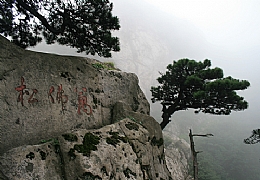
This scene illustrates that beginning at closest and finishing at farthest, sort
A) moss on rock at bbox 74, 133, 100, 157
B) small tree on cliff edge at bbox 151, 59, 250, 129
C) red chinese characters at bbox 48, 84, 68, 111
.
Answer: moss on rock at bbox 74, 133, 100, 157 < red chinese characters at bbox 48, 84, 68, 111 < small tree on cliff edge at bbox 151, 59, 250, 129

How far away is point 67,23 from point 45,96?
8.87 feet

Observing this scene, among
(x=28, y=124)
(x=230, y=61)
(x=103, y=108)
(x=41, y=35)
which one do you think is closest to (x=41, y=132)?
(x=28, y=124)

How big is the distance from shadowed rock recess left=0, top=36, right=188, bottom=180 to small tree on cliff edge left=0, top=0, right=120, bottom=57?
1.06 meters

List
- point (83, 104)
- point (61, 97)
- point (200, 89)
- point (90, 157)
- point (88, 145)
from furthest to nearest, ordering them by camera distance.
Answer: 1. point (200, 89)
2. point (83, 104)
3. point (61, 97)
4. point (88, 145)
5. point (90, 157)

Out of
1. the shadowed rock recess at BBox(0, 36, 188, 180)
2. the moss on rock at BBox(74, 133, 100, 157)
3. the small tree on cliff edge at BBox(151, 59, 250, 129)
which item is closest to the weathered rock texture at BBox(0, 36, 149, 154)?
the shadowed rock recess at BBox(0, 36, 188, 180)

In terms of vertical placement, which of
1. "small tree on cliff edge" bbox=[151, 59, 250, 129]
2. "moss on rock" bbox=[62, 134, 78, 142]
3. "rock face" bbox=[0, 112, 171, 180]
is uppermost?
"small tree on cliff edge" bbox=[151, 59, 250, 129]

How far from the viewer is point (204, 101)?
38.3ft

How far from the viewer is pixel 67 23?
6.33 metres

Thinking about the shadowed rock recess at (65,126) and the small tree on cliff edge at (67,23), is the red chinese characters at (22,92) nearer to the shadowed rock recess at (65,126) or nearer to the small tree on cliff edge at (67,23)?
the shadowed rock recess at (65,126)

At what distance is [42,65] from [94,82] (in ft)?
6.89

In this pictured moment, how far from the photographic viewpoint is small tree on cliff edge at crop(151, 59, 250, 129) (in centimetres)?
1081

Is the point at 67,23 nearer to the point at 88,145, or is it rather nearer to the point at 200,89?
the point at 88,145

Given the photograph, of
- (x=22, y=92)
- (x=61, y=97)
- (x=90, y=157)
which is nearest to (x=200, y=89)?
(x=61, y=97)

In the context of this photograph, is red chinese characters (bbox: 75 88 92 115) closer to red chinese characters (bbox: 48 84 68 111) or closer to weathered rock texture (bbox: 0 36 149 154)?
weathered rock texture (bbox: 0 36 149 154)
